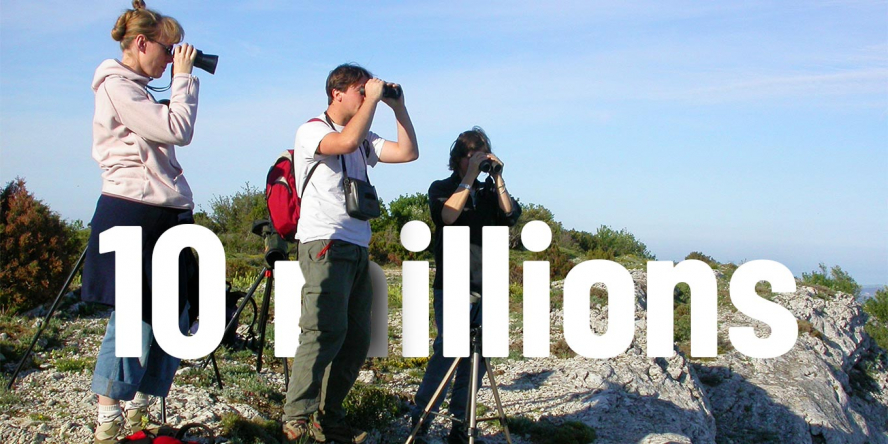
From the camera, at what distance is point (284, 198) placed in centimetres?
420

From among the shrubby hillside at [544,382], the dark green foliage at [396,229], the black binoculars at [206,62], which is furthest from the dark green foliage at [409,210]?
the black binoculars at [206,62]

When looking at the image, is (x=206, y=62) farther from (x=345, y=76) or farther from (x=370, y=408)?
(x=370, y=408)

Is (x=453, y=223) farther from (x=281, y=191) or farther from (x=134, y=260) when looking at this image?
(x=134, y=260)

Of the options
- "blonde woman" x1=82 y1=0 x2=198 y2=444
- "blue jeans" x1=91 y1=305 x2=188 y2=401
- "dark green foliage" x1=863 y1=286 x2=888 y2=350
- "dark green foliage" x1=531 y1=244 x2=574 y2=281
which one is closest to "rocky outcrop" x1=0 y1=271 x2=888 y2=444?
"blue jeans" x1=91 y1=305 x2=188 y2=401

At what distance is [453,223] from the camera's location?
4855 millimetres

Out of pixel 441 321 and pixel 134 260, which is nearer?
pixel 134 260

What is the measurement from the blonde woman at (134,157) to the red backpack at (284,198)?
0.64 meters

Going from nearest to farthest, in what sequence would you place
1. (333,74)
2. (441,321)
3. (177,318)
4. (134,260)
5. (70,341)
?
(134,260), (177,318), (333,74), (441,321), (70,341)

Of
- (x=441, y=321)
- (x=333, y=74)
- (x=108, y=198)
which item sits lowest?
(x=441, y=321)

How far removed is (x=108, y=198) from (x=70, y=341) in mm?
3404

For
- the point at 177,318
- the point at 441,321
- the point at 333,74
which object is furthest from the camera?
the point at 441,321

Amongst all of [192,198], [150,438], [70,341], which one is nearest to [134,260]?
[192,198]

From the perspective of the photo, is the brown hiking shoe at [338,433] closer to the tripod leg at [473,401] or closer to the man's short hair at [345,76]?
the tripod leg at [473,401]

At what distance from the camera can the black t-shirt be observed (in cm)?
486
